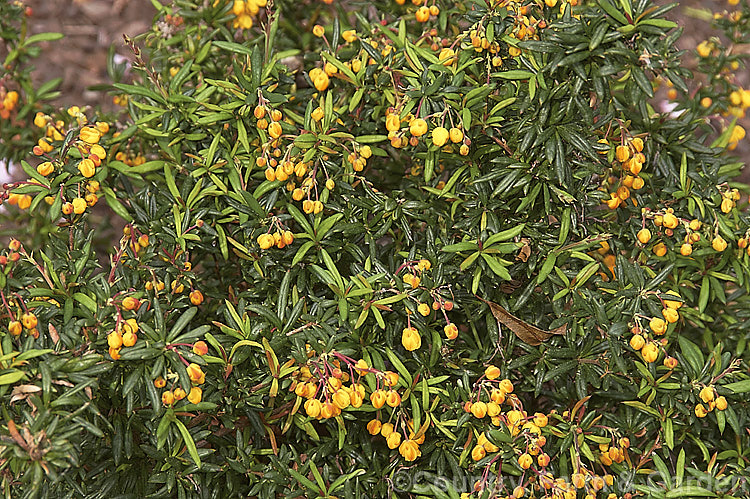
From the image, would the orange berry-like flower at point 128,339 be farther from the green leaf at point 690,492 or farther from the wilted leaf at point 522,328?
the green leaf at point 690,492

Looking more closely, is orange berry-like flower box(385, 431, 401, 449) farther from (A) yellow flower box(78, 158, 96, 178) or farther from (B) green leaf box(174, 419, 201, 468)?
(A) yellow flower box(78, 158, 96, 178)

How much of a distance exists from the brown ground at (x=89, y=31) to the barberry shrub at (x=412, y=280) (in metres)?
2.65

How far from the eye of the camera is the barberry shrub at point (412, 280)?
1.78 meters

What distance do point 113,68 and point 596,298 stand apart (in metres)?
2.17

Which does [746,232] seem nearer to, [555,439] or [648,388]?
[648,388]

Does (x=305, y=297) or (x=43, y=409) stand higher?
(x=43, y=409)

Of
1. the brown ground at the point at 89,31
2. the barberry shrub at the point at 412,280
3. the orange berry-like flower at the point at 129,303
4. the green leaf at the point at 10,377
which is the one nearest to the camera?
the green leaf at the point at 10,377

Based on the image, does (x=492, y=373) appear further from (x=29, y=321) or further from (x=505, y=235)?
(x=29, y=321)

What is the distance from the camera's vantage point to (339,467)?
1958mm

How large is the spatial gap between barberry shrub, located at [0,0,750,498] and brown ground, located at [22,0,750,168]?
2652mm

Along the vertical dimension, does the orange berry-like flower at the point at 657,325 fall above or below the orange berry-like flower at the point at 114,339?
below

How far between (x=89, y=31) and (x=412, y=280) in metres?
3.86

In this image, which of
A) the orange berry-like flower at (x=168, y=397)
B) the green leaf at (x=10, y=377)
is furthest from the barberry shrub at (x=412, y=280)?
the green leaf at (x=10, y=377)

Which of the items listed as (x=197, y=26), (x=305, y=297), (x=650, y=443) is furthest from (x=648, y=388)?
(x=197, y=26)
